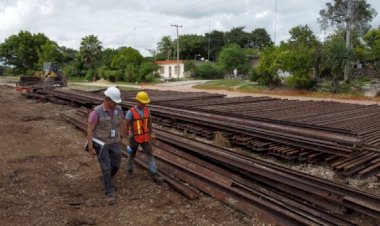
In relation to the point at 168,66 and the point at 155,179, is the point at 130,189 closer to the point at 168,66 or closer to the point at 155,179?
the point at 155,179

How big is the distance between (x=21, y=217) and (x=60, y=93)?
1499cm

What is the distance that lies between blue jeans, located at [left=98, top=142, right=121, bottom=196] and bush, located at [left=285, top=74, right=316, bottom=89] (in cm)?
2019

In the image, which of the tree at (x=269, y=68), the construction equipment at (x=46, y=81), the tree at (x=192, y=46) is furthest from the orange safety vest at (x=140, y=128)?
the tree at (x=192, y=46)

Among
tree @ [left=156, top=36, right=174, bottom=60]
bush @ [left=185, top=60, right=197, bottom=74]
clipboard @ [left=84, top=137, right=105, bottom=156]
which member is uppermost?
tree @ [left=156, top=36, right=174, bottom=60]

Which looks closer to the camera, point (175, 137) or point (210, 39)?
point (175, 137)

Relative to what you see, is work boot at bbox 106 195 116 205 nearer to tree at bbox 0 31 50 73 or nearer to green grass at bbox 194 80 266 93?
green grass at bbox 194 80 266 93

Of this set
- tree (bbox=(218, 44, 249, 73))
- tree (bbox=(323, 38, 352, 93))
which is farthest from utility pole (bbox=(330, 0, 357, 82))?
tree (bbox=(218, 44, 249, 73))

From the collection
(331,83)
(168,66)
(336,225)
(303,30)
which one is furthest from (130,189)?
(168,66)

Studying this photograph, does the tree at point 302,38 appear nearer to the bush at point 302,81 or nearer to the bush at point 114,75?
the bush at point 302,81

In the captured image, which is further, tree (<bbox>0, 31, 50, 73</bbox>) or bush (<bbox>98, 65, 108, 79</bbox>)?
tree (<bbox>0, 31, 50, 73</bbox>)

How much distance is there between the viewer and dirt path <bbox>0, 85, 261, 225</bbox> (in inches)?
184

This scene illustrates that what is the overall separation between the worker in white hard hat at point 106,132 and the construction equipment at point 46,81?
1839 centimetres

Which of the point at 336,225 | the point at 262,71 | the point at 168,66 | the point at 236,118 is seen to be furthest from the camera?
the point at 168,66

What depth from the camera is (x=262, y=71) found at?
26.5m
